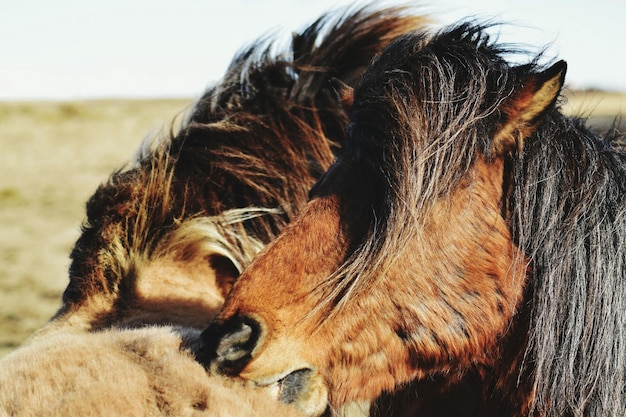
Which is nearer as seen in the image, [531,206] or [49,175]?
[531,206]

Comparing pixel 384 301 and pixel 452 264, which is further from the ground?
pixel 452 264

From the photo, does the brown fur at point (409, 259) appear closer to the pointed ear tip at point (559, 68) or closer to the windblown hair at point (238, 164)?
the pointed ear tip at point (559, 68)

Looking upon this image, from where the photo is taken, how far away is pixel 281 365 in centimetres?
203

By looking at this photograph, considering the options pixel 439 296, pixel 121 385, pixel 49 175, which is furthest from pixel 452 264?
pixel 49 175

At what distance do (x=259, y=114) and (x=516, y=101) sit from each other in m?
1.54

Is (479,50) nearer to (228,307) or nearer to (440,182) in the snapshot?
(440,182)

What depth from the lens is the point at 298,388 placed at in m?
2.08

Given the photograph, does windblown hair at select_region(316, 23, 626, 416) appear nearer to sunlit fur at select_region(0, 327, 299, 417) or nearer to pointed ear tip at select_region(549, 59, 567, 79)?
pointed ear tip at select_region(549, 59, 567, 79)

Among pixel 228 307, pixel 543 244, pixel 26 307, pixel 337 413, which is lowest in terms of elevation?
pixel 26 307

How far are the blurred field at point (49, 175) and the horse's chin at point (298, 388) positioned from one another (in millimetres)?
1604

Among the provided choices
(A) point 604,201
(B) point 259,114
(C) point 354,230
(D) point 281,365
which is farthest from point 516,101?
(B) point 259,114

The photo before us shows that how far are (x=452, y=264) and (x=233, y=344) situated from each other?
0.73 m

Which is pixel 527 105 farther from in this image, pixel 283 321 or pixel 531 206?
pixel 283 321

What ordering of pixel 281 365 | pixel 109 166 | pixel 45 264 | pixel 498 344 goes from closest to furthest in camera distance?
1. pixel 281 365
2. pixel 498 344
3. pixel 45 264
4. pixel 109 166
